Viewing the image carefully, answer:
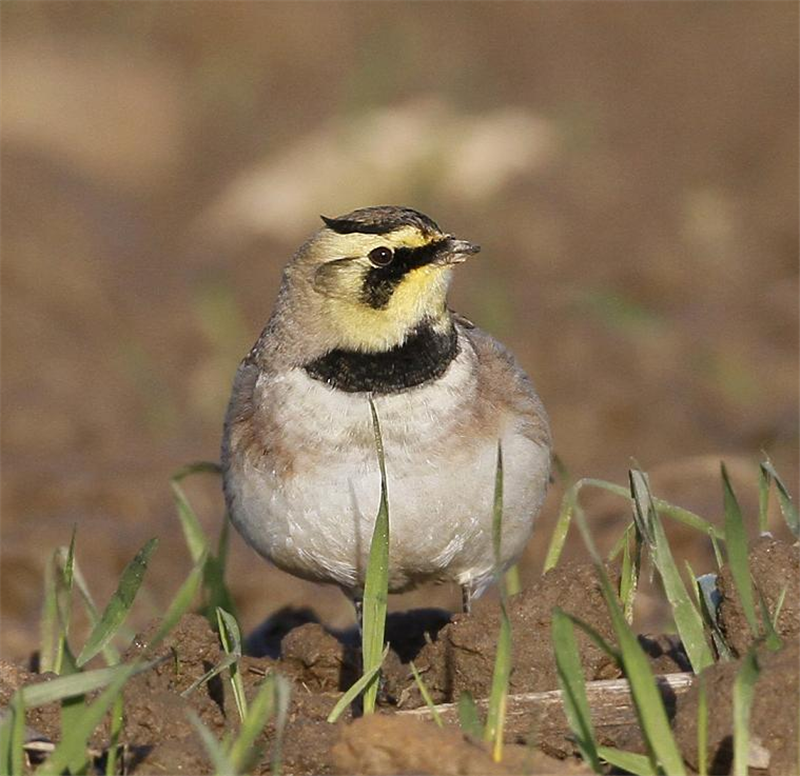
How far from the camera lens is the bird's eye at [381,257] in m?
5.27

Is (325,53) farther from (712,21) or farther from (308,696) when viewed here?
(308,696)

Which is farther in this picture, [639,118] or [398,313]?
[639,118]

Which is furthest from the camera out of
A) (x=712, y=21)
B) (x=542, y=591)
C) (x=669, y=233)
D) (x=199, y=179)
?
(x=712, y=21)

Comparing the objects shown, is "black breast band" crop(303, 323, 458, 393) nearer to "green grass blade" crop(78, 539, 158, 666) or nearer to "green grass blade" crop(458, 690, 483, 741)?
"green grass blade" crop(78, 539, 158, 666)

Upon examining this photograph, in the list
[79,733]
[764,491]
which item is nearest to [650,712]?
[79,733]

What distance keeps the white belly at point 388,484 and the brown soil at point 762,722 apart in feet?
4.35

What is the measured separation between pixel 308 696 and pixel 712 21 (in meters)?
10.8

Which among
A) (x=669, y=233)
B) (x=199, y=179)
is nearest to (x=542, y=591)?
(x=669, y=233)

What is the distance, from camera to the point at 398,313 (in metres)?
5.28

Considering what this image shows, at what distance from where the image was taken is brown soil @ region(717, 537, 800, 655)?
4.49 metres

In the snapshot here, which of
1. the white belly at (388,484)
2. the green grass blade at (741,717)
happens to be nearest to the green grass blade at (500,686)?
the green grass blade at (741,717)

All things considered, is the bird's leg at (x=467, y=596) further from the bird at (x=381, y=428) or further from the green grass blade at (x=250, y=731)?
the green grass blade at (x=250, y=731)

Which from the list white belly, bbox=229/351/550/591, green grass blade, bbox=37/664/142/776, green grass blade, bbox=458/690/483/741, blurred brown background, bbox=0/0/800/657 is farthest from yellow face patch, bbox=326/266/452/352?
blurred brown background, bbox=0/0/800/657

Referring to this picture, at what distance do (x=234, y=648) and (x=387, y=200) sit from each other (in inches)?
277
